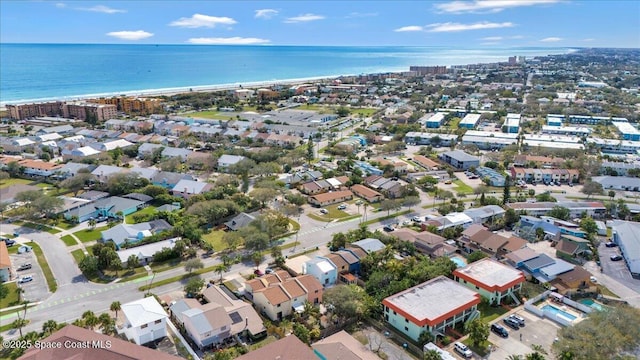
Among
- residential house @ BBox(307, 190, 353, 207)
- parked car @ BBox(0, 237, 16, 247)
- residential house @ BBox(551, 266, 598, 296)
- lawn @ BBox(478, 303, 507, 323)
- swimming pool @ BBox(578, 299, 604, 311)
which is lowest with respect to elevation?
swimming pool @ BBox(578, 299, 604, 311)

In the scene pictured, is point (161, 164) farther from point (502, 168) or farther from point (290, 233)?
point (502, 168)

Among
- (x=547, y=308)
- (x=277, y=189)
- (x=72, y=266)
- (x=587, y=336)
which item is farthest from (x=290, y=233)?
(x=587, y=336)

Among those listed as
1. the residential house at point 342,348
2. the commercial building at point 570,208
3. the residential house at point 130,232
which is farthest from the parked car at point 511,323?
the residential house at point 130,232

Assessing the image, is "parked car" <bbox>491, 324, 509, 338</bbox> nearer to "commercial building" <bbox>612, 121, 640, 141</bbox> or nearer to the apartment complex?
"commercial building" <bbox>612, 121, 640, 141</bbox>

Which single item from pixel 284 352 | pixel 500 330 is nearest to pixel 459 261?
pixel 500 330

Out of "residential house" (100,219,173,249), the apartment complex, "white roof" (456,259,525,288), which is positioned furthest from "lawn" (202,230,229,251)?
the apartment complex

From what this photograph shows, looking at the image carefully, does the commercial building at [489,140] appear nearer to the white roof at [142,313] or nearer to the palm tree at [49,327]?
the white roof at [142,313]
